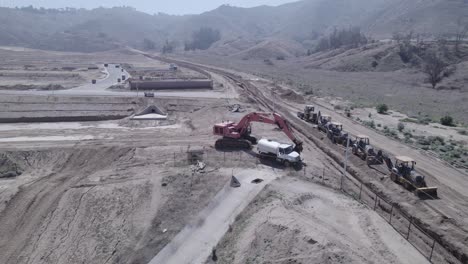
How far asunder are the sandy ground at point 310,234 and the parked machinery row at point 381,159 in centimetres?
505

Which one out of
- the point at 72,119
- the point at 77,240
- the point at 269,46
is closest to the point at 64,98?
the point at 72,119

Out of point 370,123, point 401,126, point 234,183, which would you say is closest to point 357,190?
point 234,183

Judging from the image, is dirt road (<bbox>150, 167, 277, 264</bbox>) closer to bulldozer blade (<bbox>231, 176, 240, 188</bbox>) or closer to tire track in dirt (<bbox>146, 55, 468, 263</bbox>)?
bulldozer blade (<bbox>231, 176, 240, 188</bbox>)

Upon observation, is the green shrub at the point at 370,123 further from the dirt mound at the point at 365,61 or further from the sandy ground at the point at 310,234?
the dirt mound at the point at 365,61

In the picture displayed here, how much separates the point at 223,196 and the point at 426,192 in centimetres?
1374

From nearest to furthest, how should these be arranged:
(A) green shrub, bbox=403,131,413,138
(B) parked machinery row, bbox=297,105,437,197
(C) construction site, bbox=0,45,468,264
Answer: (C) construction site, bbox=0,45,468,264 < (B) parked machinery row, bbox=297,105,437,197 < (A) green shrub, bbox=403,131,413,138

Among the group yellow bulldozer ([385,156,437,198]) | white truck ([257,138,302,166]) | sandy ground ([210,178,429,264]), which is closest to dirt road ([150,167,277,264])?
sandy ground ([210,178,429,264])

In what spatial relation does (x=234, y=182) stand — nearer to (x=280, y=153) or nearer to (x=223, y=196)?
(x=223, y=196)

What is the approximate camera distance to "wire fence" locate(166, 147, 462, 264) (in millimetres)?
19328

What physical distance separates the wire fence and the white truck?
0.55 metres

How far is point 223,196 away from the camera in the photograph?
2459 cm

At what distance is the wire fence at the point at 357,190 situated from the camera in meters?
19.3

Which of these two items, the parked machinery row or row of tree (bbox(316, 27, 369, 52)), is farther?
row of tree (bbox(316, 27, 369, 52))

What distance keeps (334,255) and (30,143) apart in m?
33.7
